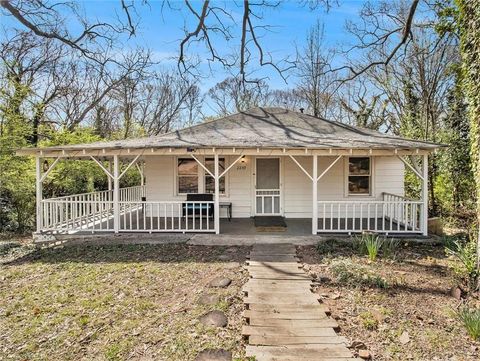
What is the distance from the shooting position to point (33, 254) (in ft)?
25.9

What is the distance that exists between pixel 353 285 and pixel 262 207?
622cm

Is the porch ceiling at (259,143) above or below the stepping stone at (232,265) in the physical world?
above

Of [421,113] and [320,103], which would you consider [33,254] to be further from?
[320,103]

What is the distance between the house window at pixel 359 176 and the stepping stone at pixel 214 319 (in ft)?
26.9

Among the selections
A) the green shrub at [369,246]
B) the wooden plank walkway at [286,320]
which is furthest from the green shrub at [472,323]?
the green shrub at [369,246]

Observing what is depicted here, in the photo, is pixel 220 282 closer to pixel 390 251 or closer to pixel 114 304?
pixel 114 304

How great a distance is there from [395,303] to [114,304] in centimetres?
441

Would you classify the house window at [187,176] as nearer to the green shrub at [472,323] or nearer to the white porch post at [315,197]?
the white porch post at [315,197]

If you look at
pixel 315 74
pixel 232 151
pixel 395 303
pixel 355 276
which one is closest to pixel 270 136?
pixel 232 151

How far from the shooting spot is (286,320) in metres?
Answer: 4.30

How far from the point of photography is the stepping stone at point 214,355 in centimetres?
347

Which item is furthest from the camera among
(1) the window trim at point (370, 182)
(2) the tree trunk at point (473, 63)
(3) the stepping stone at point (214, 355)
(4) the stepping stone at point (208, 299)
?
(1) the window trim at point (370, 182)

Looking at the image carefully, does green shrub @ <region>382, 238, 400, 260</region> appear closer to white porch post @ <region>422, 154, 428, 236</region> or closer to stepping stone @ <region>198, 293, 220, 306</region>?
white porch post @ <region>422, 154, 428, 236</region>

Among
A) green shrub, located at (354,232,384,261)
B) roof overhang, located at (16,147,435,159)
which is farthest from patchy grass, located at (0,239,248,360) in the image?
green shrub, located at (354,232,384,261)
